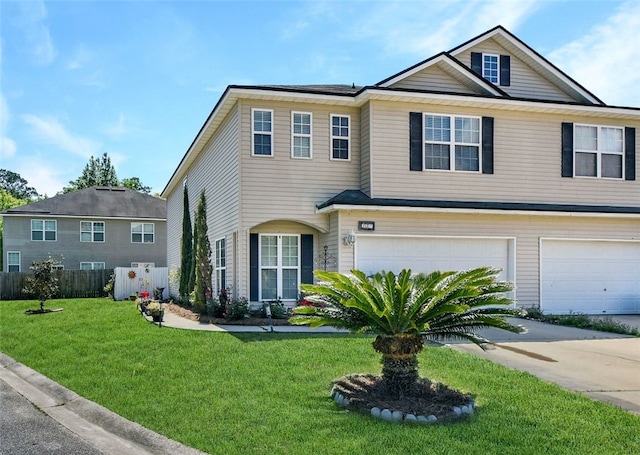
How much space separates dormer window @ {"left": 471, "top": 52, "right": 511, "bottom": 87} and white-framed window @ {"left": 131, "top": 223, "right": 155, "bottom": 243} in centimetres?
2302

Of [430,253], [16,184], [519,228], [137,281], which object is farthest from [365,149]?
[16,184]

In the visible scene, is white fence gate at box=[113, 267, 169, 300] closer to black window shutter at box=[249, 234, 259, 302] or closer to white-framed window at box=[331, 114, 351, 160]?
black window shutter at box=[249, 234, 259, 302]

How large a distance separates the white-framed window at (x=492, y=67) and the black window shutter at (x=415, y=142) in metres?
4.06

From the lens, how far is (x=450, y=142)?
1688cm

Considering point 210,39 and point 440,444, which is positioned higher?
point 210,39

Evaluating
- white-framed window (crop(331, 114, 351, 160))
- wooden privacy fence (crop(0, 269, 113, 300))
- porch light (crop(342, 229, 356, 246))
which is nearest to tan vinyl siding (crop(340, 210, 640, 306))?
porch light (crop(342, 229, 356, 246))

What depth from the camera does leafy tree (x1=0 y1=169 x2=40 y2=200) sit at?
87688mm

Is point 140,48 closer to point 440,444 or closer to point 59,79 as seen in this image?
point 59,79

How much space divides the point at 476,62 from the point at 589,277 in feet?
25.1

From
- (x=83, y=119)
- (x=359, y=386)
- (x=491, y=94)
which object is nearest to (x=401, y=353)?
(x=359, y=386)

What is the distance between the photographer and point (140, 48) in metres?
12.0

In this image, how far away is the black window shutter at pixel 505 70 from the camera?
19.2m

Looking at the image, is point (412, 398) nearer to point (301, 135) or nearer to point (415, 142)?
point (301, 135)

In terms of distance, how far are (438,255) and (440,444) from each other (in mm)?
10918
